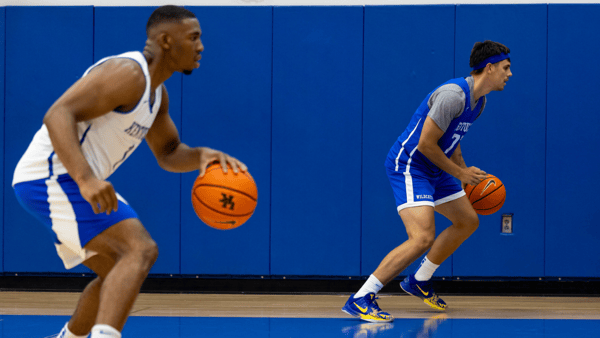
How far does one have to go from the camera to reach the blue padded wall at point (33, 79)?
4199 millimetres

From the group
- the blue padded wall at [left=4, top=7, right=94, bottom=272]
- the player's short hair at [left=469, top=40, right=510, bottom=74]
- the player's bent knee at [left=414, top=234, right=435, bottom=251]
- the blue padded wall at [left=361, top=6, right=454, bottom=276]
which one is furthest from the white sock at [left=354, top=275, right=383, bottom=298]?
the blue padded wall at [left=4, top=7, right=94, bottom=272]

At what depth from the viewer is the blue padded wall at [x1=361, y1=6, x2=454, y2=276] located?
13.6 feet

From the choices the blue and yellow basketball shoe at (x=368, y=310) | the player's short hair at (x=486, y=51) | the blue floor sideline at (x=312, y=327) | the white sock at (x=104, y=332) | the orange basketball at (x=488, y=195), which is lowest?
the blue floor sideline at (x=312, y=327)

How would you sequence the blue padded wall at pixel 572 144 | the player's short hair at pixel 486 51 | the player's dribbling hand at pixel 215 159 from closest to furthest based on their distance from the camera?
the player's dribbling hand at pixel 215 159, the player's short hair at pixel 486 51, the blue padded wall at pixel 572 144

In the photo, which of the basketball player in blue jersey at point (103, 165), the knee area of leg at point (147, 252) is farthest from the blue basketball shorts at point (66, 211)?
the knee area of leg at point (147, 252)

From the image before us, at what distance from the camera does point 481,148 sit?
163 inches

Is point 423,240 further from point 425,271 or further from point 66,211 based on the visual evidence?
point 66,211

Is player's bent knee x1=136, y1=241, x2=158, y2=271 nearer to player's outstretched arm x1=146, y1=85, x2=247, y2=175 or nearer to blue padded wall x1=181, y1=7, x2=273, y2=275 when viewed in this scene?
player's outstretched arm x1=146, y1=85, x2=247, y2=175

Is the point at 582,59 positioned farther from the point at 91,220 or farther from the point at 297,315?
the point at 91,220

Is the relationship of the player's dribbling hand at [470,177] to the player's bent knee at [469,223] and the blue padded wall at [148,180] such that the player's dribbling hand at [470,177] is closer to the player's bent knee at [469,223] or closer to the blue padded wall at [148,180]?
the player's bent knee at [469,223]

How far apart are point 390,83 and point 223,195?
2590 millimetres

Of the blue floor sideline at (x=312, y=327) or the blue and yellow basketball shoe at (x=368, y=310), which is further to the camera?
the blue and yellow basketball shoe at (x=368, y=310)

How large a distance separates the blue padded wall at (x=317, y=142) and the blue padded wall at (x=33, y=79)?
1555mm

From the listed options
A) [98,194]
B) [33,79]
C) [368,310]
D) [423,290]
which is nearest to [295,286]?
[423,290]
